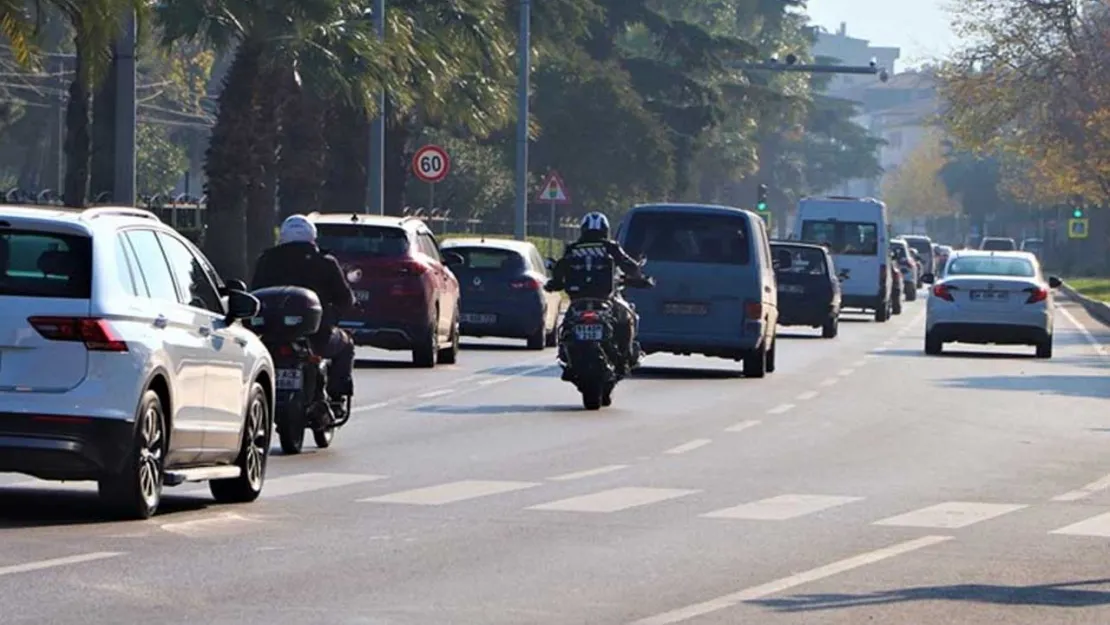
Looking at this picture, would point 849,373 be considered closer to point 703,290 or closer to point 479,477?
point 703,290

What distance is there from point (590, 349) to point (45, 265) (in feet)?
37.5

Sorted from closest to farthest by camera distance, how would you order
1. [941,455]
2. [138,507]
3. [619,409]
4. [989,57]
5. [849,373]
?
[138,507]
[941,455]
[619,409]
[849,373]
[989,57]

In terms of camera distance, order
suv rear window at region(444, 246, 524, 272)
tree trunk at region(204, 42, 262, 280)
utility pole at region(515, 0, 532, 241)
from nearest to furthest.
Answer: suv rear window at region(444, 246, 524, 272), tree trunk at region(204, 42, 262, 280), utility pole at region(515, 0, 532, 241)

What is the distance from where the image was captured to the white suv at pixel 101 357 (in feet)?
44.2

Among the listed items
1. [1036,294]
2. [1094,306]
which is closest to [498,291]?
[1036,294]

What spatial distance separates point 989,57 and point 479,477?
214 feet

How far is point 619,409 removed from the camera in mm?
25188

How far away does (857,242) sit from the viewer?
2242 inches

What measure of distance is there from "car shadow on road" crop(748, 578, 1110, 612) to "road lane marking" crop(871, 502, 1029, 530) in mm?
2774

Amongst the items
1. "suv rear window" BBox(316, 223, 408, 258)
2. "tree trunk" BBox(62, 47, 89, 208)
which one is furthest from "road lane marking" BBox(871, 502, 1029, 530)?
"tree trunk" BBox(62, 47, 89, 208)

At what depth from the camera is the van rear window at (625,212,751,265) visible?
31047mm

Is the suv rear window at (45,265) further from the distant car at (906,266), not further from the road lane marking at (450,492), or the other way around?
the distant car at (906,266)

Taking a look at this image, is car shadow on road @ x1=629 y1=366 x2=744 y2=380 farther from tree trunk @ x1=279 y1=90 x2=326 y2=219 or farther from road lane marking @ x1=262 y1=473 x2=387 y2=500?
tree trunk @ x1=279 y1=90 x2=326 y2=219

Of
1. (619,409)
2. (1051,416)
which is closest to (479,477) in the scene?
(619,409)
